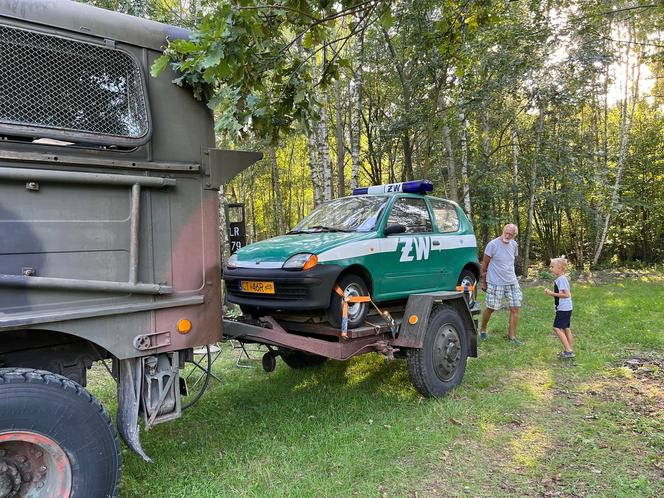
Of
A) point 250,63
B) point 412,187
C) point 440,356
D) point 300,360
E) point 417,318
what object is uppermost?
point 250,63

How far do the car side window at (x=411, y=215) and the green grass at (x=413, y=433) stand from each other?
1806 mm

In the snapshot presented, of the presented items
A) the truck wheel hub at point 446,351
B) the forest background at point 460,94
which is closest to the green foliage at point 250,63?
the forest background at point 460,94

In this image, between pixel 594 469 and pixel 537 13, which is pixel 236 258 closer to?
pixel 594 469

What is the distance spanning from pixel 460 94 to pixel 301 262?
7981 mm

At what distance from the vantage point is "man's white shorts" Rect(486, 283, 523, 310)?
7.05 metres

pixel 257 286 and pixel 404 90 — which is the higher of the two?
pixel 404 90

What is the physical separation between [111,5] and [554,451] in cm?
1080

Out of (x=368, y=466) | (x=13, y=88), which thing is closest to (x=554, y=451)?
(x=368, y=466)

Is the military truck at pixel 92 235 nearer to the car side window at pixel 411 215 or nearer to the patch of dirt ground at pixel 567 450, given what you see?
the patch of dirt ground at pixel 567 450

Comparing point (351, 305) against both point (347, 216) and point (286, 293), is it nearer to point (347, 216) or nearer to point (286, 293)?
point (286, 293)

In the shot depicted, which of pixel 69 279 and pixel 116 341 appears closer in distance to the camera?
pixel 69 279

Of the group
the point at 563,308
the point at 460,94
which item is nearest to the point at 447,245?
the point at 563,308

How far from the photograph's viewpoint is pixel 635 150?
63.8 ft

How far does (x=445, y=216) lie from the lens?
19.1 ft
